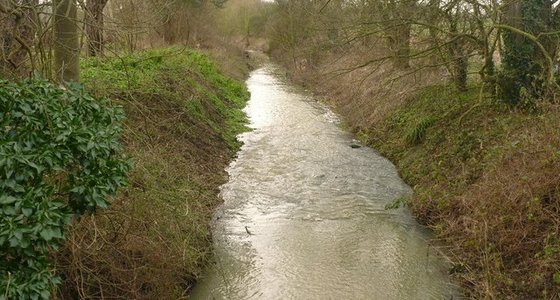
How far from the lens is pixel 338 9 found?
1795 cm

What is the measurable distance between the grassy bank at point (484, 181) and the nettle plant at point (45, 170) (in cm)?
513

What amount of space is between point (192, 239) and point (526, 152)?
18.4 feet

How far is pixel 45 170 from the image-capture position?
445cm

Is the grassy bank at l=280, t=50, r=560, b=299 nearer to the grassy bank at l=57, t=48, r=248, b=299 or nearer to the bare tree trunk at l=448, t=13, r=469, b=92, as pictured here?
the bare tree trunk at l=448, t=13, r=469, b=92

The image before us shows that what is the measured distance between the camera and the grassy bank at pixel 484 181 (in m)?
6.59

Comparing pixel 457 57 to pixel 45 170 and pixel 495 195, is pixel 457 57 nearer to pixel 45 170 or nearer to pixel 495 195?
pixel 495 195

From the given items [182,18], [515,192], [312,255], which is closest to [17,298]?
[312,255]

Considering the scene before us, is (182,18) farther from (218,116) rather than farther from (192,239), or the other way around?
(192,239)

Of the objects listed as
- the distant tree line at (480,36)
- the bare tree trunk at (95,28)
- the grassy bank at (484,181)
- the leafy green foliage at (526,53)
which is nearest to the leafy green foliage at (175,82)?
the bare tree trunk at (95,28)

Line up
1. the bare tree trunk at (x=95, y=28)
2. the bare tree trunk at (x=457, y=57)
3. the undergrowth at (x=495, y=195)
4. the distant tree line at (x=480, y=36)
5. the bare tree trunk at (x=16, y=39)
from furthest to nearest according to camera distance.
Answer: the bare tree trunk at (x=457, y=57) → the distant tree line at (x=480, y=36) → the bare tree trunk at (x=95, y=28) → the undergrowth at (x=495, y=195) → the bare tree trunk at (x=16, y=39)

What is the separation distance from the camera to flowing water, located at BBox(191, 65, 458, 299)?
7.00 metres

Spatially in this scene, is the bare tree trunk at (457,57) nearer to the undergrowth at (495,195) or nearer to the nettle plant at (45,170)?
the undergrowth at (495,195)

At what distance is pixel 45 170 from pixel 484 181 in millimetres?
7075

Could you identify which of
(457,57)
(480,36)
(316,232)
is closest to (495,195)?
(316,232)
